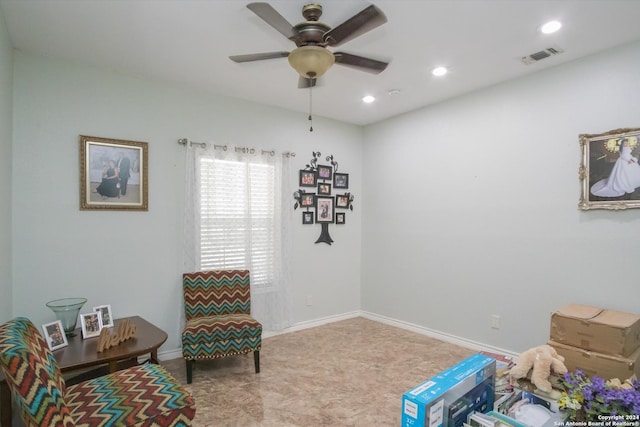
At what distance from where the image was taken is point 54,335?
2.35 metres

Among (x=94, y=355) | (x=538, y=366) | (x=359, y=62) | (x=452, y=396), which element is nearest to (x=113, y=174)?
(x=94, y=355)

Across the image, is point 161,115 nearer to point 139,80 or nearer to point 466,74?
point 139,80

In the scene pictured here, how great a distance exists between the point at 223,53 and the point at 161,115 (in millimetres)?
1026

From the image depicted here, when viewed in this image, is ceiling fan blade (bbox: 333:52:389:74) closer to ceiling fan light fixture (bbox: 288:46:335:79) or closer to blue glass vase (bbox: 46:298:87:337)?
ceiling fan light fixture (bbox: 288:46:335:79)

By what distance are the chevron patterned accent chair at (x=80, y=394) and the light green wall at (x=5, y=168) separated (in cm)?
90

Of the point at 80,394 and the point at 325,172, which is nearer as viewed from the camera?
the point at 80,394

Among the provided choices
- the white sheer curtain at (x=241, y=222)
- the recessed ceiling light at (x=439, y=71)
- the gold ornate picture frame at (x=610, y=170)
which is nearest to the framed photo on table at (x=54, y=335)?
the white sheer curtain at (x=241, y=222)

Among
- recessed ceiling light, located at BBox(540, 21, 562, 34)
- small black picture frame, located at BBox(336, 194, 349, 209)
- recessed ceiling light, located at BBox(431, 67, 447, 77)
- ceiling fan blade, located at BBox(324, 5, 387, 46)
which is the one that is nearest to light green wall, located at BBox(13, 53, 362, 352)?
small black picture frame, located at BBox(336, 194, 349, 209)

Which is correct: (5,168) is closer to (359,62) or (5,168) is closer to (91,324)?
(91,324)

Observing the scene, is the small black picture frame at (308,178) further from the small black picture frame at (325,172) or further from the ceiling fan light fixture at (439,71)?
the ceiling fan light fixture at (439,71)

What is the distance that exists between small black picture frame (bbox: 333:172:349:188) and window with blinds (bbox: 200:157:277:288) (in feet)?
3.13

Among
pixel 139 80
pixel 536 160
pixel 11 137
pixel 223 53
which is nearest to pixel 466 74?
pixel 536 160

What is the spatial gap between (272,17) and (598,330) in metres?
2.84

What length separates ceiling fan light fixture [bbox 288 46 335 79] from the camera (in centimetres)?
205
